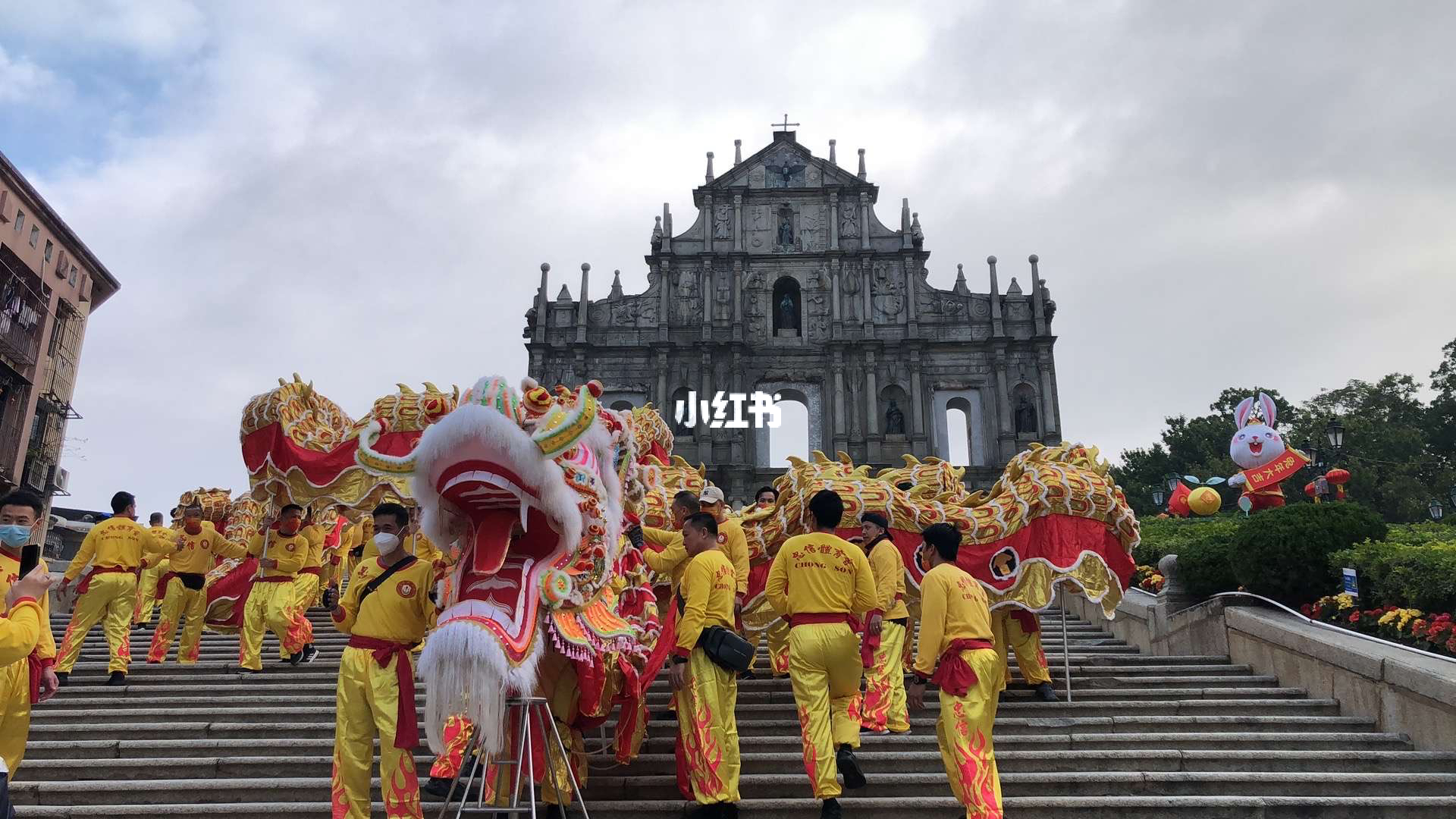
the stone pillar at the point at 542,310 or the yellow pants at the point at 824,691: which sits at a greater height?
the stone pillar at the point at 542,310

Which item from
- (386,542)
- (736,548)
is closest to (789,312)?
(736,548)

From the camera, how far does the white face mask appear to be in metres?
4.27

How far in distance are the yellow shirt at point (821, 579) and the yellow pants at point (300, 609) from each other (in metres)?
5.21

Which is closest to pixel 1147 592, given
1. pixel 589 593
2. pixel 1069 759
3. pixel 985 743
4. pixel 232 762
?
pixel 1069 759

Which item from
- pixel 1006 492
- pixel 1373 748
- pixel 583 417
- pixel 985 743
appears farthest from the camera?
pixel 1006 492

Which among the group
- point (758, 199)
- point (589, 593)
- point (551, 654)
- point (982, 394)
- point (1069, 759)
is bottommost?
point (1069, 759)

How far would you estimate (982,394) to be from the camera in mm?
27062

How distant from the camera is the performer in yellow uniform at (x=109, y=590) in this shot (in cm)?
761

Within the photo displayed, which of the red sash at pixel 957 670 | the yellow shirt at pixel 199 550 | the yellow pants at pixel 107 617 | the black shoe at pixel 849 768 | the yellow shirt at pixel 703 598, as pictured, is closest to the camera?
the red sash at pixel 957 670

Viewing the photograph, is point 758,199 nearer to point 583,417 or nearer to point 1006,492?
point 1006,492

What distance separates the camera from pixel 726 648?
4527 millimetres

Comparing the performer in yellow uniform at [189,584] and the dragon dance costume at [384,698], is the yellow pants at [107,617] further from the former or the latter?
the dragon dance costume at [384,698]

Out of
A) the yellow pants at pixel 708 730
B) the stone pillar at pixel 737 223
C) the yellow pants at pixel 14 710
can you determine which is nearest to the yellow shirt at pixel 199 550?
the yellow pants at pixel 14 710

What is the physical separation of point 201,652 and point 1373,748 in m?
10.7
